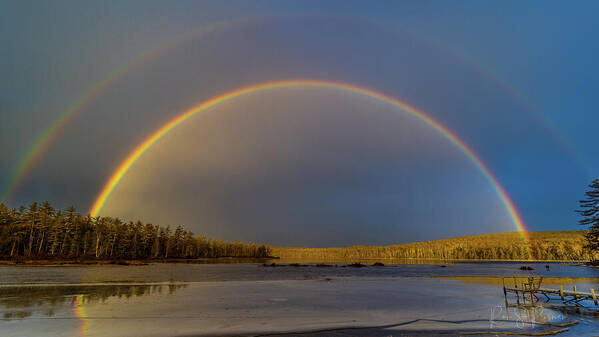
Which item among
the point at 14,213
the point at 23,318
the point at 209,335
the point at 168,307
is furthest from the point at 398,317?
the point at 14,213

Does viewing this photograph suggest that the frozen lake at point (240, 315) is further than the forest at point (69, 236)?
No

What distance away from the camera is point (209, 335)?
48.6 feet

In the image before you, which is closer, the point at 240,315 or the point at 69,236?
the point at 240,315

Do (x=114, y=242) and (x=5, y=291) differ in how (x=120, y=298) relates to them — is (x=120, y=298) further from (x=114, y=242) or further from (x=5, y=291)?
(x=114, y=242)

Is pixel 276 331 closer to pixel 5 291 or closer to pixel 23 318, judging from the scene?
pixel 23 318

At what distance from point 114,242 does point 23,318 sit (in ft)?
405

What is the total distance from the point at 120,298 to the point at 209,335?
16.3 metres

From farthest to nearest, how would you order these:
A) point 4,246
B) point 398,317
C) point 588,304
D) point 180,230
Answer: point 180,230, point 4,246, point 588,304, point 398,317

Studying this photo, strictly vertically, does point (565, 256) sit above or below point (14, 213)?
below

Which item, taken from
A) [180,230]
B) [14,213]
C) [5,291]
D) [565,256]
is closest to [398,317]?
[5,291]

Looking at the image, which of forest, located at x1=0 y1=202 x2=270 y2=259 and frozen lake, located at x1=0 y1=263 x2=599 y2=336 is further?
forest, located at x1=0 y1=202 x2=270 y2=259

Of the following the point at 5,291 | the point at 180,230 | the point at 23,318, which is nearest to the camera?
the point at 23,318

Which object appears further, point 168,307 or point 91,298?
point 91,298

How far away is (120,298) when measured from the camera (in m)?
26.8
